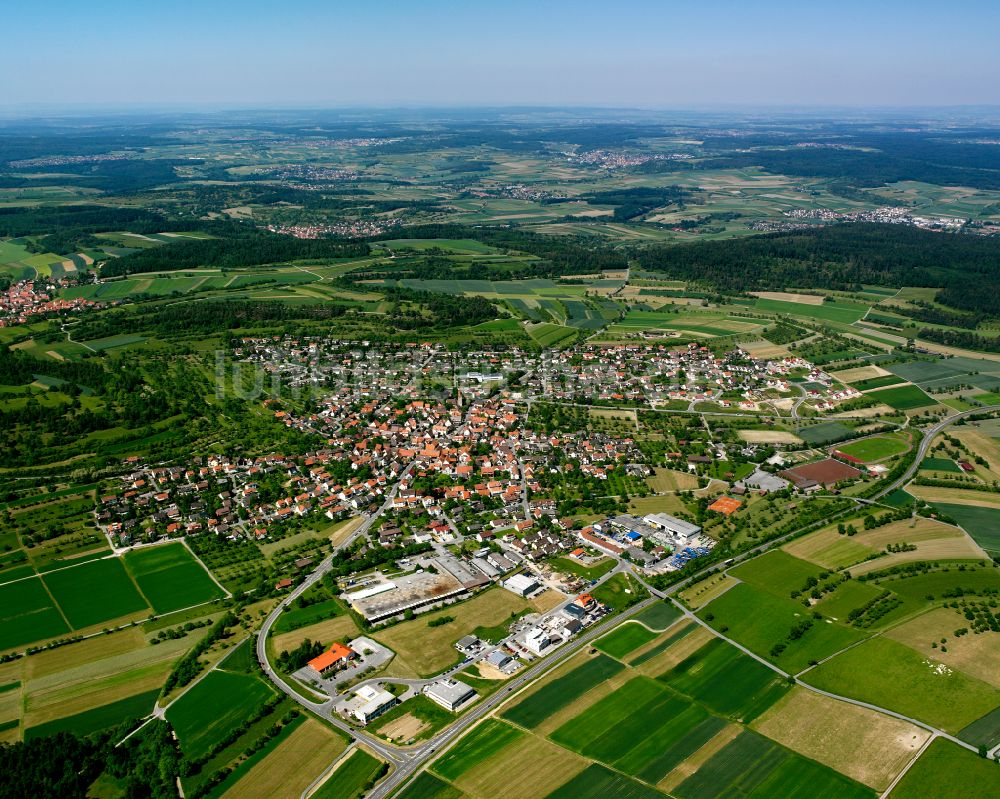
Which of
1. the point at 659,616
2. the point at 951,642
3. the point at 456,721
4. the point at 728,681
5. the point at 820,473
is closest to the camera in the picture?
the point at 456,721

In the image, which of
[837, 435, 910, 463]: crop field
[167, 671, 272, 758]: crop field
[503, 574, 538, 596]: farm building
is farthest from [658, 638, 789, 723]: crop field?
[837, 435, 910, 463]: crop field

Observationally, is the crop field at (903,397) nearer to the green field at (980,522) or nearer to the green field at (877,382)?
the green field at (877,382)

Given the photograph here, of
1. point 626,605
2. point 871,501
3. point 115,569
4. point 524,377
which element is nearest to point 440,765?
point 626,605

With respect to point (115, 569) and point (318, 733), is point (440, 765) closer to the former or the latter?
point (318, 733)

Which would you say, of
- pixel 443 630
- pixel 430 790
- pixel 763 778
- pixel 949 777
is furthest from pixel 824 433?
pixel 430 790

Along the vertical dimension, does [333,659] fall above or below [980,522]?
below

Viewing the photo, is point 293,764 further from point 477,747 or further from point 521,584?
point 521,584

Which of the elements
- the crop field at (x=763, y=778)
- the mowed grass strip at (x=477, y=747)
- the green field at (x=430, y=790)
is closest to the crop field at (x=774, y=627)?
the crop field at (x=763, y=778)
